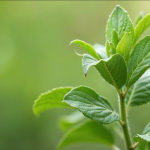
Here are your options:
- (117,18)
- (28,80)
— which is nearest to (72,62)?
(28,80)

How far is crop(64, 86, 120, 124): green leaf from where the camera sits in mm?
703

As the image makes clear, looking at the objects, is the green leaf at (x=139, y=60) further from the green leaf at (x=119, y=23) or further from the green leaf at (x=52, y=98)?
the green leaf at (x=52, y=98)

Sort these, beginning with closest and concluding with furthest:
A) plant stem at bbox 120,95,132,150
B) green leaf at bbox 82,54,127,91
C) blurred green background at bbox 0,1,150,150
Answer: green leaf at bbox 82,54,127,91, plant stem at bbox 120,95,132,150, blurred green background at bbox 0,1,150,150

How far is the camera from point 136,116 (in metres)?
2.90

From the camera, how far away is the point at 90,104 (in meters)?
0.74

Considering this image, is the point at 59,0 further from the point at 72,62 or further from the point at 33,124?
the point at 33,124

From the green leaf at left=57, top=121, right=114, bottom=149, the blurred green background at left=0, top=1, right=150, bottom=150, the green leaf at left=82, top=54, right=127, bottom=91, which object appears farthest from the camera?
the blurred green background at left=0, top=1, right=150, bottom=150

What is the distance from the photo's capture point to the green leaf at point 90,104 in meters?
0.70

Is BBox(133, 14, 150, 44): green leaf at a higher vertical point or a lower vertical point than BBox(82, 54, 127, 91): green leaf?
higher

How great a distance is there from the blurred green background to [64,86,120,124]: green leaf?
2093 millimetres

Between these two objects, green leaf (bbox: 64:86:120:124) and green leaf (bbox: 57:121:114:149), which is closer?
green leaf (bbox: 64:86:120:124)

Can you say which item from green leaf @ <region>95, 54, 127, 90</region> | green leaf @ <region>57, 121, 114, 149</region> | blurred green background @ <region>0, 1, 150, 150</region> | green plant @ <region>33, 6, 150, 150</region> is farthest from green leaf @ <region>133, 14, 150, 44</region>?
blurred green background @ <region>0, 1, 150, 150</region>

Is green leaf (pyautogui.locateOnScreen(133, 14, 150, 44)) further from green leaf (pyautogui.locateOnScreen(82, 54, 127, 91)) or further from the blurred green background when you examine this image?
the blurred green background

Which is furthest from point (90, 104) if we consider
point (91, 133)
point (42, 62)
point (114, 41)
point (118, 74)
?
point (42, 62)
